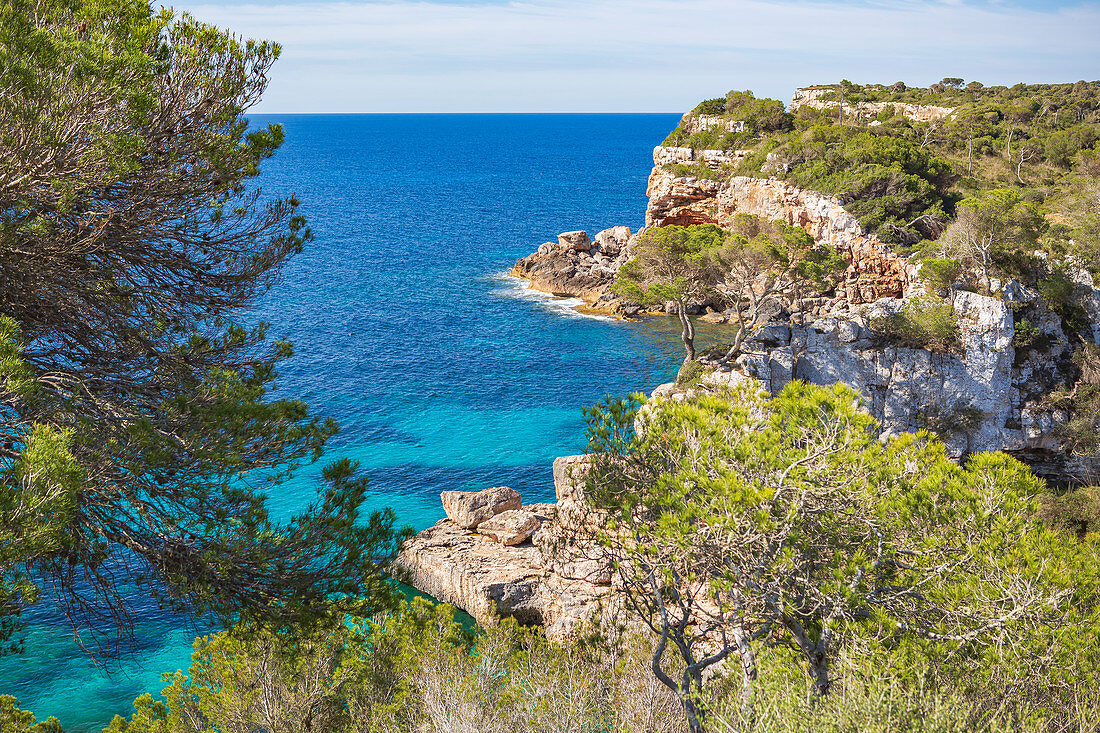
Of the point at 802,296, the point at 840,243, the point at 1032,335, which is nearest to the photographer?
the point at 1032,335

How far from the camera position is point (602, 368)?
3819cm

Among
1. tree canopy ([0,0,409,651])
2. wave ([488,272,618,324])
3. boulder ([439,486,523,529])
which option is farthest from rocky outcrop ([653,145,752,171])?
tree canopy ([0,0,409,651])

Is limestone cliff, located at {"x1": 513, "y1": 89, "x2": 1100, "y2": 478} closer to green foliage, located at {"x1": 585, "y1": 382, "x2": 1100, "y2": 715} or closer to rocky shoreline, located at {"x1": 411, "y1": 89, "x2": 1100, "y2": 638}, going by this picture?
rocky shoreline, located at {"x1": 411, "y1": 89, "x2": 1100, "y2": 638}

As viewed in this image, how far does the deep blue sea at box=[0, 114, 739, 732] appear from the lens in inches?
719

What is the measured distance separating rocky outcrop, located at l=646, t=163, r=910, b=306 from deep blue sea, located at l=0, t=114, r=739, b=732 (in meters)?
9.23

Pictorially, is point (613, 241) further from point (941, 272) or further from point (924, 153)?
point (941, 272)

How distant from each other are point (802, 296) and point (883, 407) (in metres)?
17.3

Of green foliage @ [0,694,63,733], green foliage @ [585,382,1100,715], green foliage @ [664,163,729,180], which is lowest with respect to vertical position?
green foliage @ [0,694,63,733]

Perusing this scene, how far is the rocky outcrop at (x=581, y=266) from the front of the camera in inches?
2020

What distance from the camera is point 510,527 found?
2245 centimetres

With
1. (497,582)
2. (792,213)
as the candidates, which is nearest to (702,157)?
(792,213)

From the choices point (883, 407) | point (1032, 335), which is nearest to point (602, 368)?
point (883, 407)

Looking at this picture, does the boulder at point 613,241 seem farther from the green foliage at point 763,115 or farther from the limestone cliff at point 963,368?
the limestone cliff at point 963,368

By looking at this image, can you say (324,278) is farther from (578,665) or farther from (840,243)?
(578,665)
